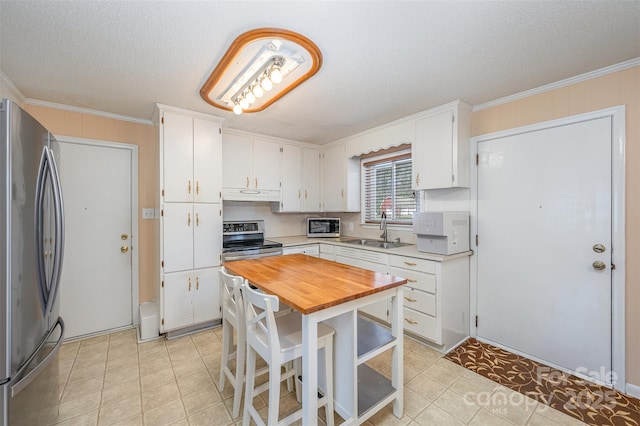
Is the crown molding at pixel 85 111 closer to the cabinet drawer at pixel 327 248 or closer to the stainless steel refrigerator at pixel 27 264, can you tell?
the stainless steel refrigerator at pixel 27 264

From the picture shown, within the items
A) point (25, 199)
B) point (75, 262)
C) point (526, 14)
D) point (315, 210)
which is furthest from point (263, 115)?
point (75, 262)

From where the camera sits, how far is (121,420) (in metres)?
1.67

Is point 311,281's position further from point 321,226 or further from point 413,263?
point 321,226

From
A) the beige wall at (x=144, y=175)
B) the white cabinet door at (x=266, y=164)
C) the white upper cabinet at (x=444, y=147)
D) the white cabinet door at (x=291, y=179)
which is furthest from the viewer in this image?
the white cabinet door at (x=291, y=179)

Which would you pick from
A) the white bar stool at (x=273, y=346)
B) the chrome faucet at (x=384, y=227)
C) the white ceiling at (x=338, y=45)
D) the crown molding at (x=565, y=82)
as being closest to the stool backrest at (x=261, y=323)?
the white bar stool at (x=273, y=346)

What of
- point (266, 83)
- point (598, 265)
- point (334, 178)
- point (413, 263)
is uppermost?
point (266, 83)

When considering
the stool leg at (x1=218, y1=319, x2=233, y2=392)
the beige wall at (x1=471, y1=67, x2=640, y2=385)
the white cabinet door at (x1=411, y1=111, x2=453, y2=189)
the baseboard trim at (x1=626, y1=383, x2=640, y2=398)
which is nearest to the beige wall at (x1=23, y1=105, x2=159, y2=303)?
the stool leg at (x1=218, y1=319, x2=233, y2=392)

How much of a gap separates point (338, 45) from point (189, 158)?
1970mm

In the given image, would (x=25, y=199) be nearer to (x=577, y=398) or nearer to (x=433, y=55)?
(x=433, y=55)

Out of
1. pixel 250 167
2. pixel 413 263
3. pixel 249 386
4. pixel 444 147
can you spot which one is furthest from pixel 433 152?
pixel 249 386

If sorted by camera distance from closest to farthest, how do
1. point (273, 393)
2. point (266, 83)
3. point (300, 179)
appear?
point (273, 393) < point (266, 83) < point (300, 179)

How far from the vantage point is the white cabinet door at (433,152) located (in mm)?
2623

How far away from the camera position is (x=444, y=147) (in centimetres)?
265

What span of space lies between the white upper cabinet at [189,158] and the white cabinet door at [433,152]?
2238 mm
